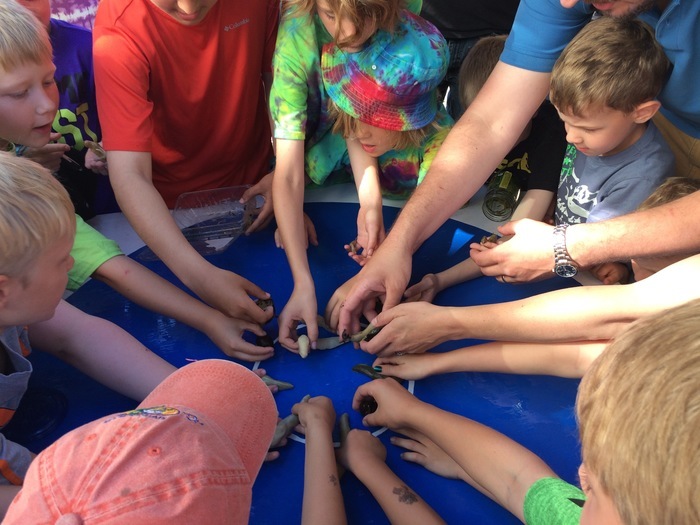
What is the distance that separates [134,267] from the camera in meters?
1.35

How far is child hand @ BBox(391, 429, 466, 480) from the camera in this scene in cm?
105

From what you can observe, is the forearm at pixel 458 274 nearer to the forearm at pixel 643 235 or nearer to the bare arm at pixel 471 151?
the bare arm at pixel 471 151

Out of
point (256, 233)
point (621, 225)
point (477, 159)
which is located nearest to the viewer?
point (621, 225)

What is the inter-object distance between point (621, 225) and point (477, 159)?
38cm

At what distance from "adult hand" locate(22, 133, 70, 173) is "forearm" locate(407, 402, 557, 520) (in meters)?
1.15

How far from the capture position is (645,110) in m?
1.28

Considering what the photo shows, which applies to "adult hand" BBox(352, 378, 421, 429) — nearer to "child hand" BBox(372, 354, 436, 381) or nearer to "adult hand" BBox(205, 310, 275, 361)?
"child hand" BBox(372, 354, 436, 381)

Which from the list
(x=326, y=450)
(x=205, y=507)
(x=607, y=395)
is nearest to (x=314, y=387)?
(x=326, y=450)

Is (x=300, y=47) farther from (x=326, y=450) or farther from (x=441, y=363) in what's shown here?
(x=326, y=450)

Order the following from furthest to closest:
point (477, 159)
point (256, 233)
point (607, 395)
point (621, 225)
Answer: point (256, 233), point (477, 159), point (621, 225), point (607, 395)

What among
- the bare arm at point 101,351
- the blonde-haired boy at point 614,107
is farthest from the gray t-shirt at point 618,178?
the bare arm at point 101,351

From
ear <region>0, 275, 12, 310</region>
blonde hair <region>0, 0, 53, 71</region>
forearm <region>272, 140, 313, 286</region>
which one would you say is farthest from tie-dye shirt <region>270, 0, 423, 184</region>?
ear <region>0, 275, 12, 310</region>

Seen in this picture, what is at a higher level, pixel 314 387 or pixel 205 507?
pixel 205 507

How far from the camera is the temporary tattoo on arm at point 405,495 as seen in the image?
3.17 ft
